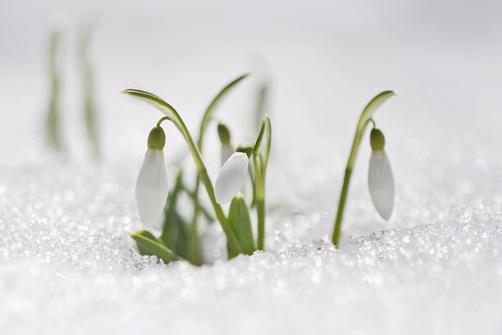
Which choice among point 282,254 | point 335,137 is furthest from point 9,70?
point 282,254

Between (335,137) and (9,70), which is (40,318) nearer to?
(335,137)

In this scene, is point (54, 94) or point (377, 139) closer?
point (377, 139)

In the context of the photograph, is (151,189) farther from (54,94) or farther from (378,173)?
(54,94)

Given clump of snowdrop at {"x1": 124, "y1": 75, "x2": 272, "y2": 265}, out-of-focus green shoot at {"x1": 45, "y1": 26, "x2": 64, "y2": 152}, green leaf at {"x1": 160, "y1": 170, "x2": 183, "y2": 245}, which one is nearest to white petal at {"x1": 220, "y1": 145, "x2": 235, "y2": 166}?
clump of snowdrop at {"x1": 124, "y1": 75, "x2": 272, "y2": 265}

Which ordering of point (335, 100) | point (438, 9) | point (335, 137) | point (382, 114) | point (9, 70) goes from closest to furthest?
point (335, 137) → point (382, 114) → point (335, 100) → point (9, 70) → point (438, 9)

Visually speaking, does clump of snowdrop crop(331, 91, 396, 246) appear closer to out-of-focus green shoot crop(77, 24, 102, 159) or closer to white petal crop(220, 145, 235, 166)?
white petal crop(220, 145, 235, 166)

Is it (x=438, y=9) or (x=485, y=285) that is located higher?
(x=438, y=9)

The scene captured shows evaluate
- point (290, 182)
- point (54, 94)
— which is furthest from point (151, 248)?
point (54, 94)
